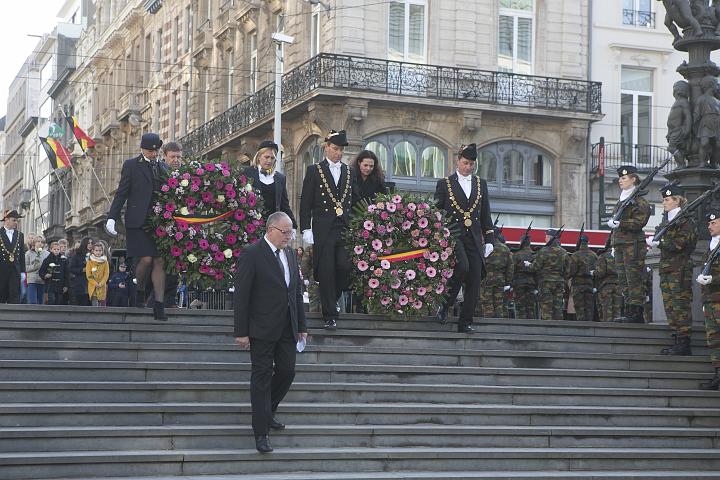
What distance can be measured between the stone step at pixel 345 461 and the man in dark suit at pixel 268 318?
0.32 meters

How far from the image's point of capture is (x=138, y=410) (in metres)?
10.9

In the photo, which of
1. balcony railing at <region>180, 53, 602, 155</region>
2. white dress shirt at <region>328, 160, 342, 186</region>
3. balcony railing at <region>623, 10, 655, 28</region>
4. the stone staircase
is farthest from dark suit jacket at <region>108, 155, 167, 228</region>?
balcony railing at <region>623, 10, 655, 28</region>

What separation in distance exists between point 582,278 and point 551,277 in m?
0.84

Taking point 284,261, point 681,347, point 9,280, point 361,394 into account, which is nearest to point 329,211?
point 361,394

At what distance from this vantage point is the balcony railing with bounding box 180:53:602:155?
1332 inches

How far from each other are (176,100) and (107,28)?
17281mm

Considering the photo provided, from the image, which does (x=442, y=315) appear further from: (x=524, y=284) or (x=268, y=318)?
(x=524, y=284)

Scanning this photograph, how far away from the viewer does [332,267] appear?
13.8 m

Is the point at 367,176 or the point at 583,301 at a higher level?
the point at 367,176

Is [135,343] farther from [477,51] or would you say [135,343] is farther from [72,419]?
[477,51]

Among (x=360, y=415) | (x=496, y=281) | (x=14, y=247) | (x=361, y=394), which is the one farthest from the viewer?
(x=496, y=281)

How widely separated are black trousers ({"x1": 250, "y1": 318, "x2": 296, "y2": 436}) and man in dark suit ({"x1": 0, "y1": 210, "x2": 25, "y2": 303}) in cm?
741

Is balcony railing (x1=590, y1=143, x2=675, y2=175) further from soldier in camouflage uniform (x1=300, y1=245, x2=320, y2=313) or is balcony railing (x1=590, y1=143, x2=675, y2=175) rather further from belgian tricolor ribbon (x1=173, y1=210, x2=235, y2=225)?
belgian tricolor ribbon (x1=173, y1=210, x2=235, y2=225)

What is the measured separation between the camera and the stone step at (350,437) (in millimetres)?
10305
